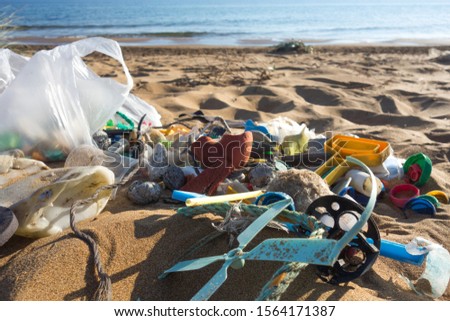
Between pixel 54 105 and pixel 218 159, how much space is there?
3.47 feet

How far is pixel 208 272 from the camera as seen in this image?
4.77 feet

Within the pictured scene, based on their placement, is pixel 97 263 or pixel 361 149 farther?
pixel 361 149

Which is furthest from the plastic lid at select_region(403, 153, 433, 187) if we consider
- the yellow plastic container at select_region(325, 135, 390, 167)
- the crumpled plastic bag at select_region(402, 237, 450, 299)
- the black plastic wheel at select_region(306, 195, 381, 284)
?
the black plastic wheel at select_region(306, 195, 381, 284)

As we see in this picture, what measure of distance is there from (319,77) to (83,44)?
4.07m

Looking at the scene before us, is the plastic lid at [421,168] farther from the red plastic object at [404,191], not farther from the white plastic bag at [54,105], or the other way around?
the white plastic bag at [54,105]

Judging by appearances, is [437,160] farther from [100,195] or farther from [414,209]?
[100,195]

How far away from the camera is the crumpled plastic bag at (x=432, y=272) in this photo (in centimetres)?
149

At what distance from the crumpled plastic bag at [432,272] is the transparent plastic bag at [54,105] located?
6.41 ft

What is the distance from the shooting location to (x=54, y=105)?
2547 mm

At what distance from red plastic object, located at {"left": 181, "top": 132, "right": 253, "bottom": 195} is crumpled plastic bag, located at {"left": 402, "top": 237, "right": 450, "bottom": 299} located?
3.28 feet

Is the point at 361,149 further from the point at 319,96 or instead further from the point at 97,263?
the point at 319,96

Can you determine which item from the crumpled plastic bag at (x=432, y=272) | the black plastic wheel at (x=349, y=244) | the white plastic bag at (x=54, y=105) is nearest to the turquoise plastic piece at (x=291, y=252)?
the black plastic wheel at (x=349, y=244)

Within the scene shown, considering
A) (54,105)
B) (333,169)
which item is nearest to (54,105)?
(54,105)

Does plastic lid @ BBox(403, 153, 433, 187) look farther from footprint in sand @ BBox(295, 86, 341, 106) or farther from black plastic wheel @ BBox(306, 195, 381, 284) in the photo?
footprint in sand @ BBox(295, 86, 341, 106)
